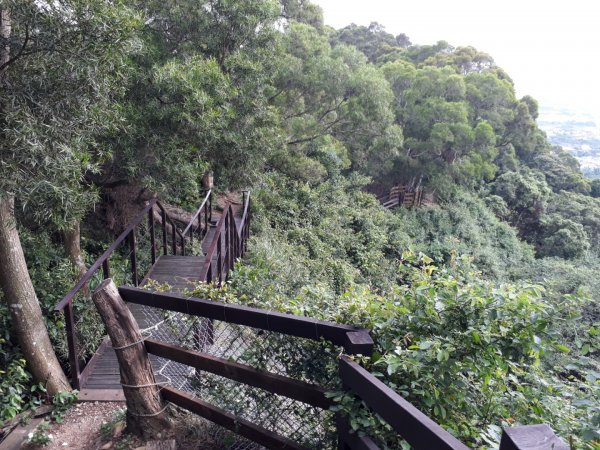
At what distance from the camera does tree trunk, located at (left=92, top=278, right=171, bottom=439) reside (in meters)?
2.34

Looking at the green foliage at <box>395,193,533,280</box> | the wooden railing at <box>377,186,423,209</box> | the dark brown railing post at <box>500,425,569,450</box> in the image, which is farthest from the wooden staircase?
the wooden railing at <box>377,186,423,209</box>

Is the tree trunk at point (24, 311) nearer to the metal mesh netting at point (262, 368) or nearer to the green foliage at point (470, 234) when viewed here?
the metal mesh netting at point (262, 368)

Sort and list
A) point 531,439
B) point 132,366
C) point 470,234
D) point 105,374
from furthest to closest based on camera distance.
Answer: point 470,234, point 105,374, point 132,366, point 531,439

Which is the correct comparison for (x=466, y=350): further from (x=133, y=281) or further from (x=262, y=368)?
(x=133, y=281)

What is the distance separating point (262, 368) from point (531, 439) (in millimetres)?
1306

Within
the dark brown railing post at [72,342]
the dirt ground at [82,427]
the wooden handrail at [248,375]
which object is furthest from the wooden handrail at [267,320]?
the dark brown railing post at [72,342]

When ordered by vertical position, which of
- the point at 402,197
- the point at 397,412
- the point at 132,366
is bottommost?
the point at 402,197

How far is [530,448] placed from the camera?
975mm

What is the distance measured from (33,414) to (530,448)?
3.50 meters

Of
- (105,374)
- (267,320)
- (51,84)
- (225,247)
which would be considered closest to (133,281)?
(225,247)

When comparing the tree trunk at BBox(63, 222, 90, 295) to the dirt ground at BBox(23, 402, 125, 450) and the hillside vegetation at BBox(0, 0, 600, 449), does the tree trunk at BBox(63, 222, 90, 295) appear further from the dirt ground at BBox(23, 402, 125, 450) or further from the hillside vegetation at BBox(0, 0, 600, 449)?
the dirt ground at BBox(23, 402, 125, 450)

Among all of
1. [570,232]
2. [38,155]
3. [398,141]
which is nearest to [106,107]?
[38,155]

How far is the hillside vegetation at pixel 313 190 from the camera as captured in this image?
1.69 metres

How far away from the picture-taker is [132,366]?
2400 millimetres
